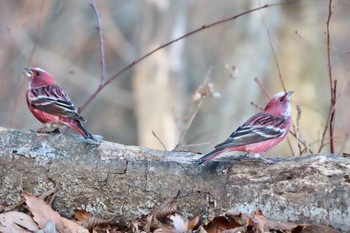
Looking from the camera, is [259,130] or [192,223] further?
[259,130]

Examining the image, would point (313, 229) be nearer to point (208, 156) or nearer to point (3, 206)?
point (208, 156)

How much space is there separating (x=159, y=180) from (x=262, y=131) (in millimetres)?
811

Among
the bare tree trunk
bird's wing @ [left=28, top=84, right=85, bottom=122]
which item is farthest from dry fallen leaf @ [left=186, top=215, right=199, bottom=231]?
the bare tree trunk

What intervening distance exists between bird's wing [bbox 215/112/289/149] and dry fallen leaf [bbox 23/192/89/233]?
1.05 m

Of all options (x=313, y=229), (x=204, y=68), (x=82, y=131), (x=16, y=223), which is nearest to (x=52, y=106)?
(x=82, y=131)

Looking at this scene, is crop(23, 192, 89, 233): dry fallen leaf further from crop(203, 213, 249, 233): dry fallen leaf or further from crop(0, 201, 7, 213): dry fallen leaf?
crop(203, 213, 249, 233): dry fallen leaf

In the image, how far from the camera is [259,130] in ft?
17.9

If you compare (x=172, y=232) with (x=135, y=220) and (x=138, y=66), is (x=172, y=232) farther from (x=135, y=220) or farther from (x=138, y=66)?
(x=138, y=66)

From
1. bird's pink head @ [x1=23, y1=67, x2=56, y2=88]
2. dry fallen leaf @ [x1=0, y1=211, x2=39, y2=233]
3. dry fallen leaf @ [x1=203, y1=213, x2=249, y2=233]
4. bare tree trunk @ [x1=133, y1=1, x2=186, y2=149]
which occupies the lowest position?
dry fallen leaf @ [x1=0, y1=211, x2=39, y2=233]

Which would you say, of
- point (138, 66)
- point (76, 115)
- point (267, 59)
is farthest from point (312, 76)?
point (76, 115)

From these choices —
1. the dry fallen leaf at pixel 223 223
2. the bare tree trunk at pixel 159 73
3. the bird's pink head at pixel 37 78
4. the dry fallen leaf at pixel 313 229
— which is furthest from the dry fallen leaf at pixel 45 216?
the bare tree trunk at pixel 159 73

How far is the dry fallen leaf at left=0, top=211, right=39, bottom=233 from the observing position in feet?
15.5

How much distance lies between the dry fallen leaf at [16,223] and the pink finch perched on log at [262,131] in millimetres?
1067

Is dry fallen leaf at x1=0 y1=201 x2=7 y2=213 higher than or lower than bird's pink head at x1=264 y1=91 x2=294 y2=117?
lower
